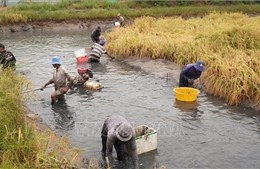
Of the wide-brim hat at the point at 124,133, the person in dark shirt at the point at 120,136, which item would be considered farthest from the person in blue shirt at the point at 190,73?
the wide-brim hat at the point at 124,133

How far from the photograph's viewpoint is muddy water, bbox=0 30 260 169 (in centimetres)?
747

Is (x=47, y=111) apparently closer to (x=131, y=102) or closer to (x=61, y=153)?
(x=131, y=102)

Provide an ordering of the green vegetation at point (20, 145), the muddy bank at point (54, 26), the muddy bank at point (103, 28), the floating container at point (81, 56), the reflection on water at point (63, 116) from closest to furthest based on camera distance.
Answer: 1. the green vegetation at point (20, 145)
2. the reflection on water at point (63, 116)
3. the muddy bank at point (103, 28)
4. the floating container at point (81, 56)
5. the muddy bank at point (54, 26)

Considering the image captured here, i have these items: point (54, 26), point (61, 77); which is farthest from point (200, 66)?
point (54, 26)

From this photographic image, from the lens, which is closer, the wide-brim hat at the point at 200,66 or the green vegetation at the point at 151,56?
the green vegetation at the point at 151,56

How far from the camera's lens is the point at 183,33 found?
18.2 meters

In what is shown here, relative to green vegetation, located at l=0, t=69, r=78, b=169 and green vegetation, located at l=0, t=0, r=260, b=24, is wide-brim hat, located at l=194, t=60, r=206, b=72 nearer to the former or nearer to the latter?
green vegetation, located at l=0, t=69, r=78, b=169

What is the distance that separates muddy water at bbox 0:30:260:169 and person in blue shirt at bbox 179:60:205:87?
24.1 inches

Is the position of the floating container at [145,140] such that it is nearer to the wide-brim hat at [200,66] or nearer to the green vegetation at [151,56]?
the green vegetation at [151,56]

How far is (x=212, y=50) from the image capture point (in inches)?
532

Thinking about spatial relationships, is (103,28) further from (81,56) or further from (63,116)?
(63,116)

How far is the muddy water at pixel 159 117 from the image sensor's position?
7.47 m

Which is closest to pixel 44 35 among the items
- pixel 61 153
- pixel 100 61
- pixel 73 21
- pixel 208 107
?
pixel 73 21

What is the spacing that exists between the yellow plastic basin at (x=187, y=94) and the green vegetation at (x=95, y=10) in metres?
21.0
